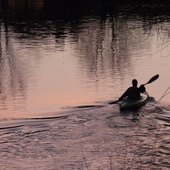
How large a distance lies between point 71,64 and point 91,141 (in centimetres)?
1310

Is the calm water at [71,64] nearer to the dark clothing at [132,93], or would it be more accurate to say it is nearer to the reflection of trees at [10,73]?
the reflection of trees at [10,73]

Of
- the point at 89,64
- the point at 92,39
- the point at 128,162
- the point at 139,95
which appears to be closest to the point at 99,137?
the point at 128,162

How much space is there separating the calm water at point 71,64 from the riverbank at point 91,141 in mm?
1698

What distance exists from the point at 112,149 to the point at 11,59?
1646 cm

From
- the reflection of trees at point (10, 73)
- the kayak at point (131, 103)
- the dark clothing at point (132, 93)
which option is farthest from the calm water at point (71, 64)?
the kayak at point (131, 103)

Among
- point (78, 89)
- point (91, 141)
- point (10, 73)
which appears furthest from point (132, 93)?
point (10, 73)

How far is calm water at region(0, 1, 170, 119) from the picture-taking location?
62.3 ft

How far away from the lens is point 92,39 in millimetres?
34750

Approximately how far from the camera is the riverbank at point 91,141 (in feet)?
39.8

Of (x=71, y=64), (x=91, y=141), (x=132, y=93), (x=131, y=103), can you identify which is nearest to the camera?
(x=91, y=141)

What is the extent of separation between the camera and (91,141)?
45.5 ft

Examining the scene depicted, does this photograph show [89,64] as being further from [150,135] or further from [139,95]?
[150,135]

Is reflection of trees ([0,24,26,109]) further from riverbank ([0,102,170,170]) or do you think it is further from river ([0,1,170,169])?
riverbank ([0,102,170,170])

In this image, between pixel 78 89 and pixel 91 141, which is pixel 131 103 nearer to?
pixel 78 89
